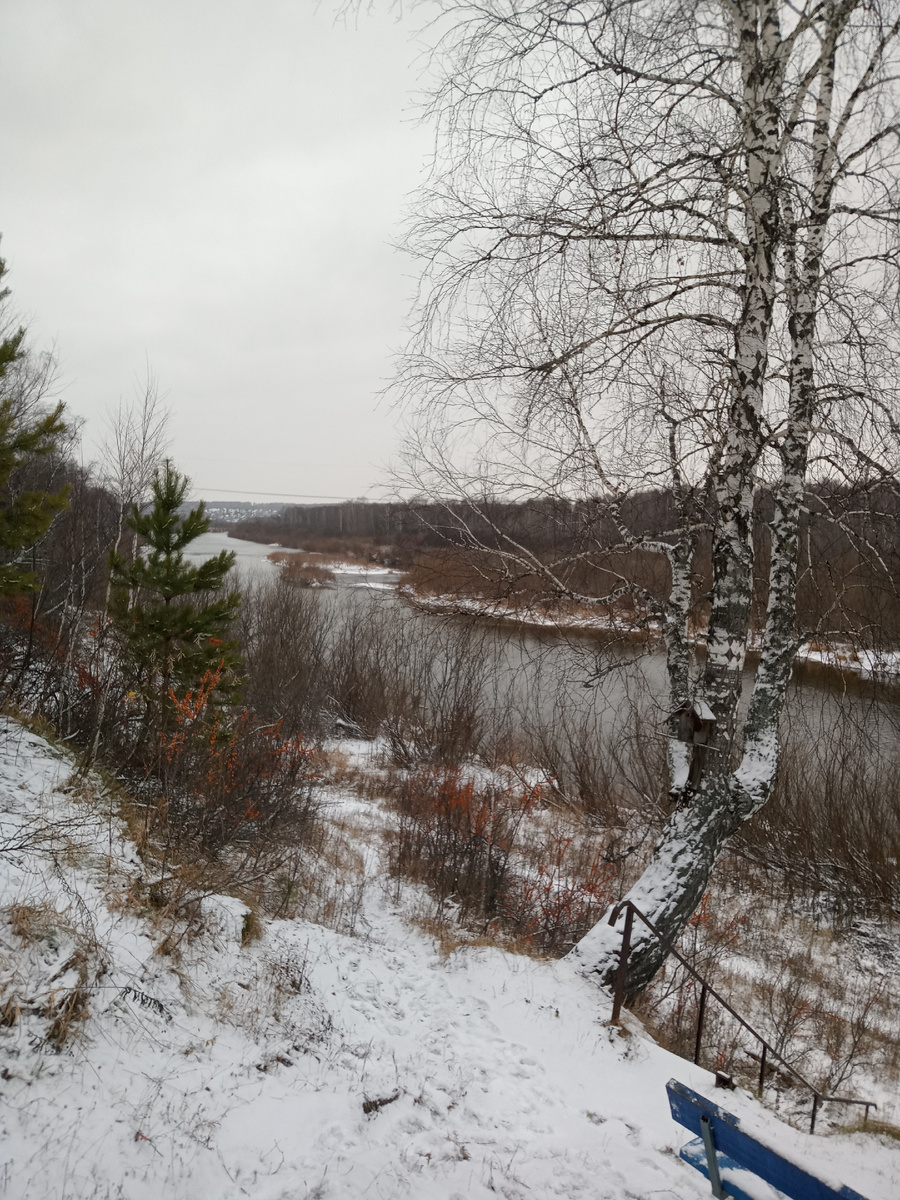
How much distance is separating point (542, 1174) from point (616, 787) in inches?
392

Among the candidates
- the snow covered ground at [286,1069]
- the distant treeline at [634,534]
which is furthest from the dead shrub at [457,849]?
the distant treeline at [634,534]

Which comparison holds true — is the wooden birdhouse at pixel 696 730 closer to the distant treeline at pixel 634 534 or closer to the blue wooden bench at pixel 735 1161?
the distant treeline at pixel 634 534

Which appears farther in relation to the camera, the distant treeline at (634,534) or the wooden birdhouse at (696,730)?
the distant treeline at (634,534)

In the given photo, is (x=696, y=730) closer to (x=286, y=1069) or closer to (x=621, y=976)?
(x=621, y=976)

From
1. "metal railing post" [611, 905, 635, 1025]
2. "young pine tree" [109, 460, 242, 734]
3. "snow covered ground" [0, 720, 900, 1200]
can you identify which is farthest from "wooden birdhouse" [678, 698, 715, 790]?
"young pine tree" [109, 460, 242, 734]

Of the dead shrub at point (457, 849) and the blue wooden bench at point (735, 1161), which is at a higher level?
the blue wooden bench at point (735, 1161)

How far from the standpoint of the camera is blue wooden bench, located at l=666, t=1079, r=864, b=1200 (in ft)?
7.50

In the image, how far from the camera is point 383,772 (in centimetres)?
1241

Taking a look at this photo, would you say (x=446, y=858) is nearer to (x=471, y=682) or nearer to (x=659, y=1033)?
(x=659, y=1033)

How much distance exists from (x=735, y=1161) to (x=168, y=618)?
641cm

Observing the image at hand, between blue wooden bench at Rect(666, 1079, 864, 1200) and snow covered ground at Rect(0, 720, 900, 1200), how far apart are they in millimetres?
87

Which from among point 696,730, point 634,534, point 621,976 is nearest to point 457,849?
point 621,976

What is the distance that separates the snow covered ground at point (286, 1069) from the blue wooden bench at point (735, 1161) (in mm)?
87

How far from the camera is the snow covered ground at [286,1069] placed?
2.64 m
